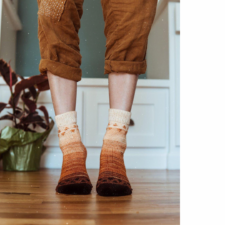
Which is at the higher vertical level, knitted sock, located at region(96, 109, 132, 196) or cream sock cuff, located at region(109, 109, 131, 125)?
cream sock cuff, located at region(109, 109, 131, 125)

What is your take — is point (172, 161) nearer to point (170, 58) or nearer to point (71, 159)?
point (170, 58)

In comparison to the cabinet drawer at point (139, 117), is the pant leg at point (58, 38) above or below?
above

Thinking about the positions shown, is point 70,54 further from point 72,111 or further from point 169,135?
point 169,135

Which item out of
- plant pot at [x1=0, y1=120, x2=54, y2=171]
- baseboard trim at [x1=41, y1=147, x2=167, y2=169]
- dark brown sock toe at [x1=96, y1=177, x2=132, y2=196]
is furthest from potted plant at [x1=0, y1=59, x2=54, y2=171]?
dark brown sock toe at [x1=96, y1=177, x2=132, y2=196]

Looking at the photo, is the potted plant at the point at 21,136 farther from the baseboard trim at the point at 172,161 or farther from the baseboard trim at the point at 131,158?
the baseboard trim at the point at 172,161

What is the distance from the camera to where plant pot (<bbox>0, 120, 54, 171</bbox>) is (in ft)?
3.85

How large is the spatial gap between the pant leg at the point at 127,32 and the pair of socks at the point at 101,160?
0.37 ft

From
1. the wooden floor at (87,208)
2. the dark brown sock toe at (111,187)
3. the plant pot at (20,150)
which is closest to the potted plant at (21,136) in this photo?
the plant pot at (20,150)

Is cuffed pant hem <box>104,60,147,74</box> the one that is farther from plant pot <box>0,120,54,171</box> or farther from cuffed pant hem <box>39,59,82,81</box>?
plant pot <box>0,120,54,171</box>

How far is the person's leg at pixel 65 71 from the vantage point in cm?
62
